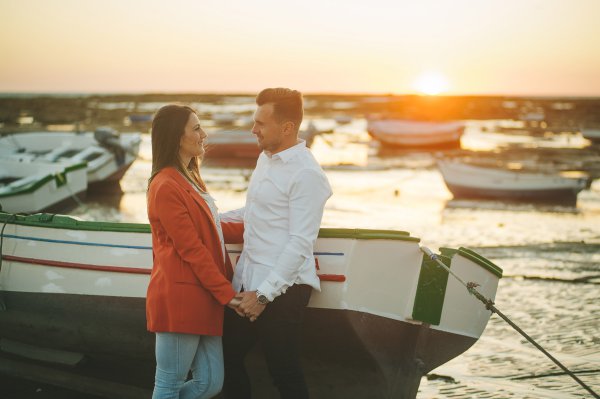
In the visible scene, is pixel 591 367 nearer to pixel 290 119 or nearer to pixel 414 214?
pixel 290 119

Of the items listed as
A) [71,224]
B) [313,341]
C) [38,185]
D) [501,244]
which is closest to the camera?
[313,341]

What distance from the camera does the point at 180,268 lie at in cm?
318

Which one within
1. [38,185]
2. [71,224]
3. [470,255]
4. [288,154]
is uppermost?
[288,154]

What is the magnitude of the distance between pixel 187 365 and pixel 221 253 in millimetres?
594

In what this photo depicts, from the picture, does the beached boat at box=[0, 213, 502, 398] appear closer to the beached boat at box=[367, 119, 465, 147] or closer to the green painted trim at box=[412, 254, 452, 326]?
the green painted trim at box=[412, 254, 452, 326]

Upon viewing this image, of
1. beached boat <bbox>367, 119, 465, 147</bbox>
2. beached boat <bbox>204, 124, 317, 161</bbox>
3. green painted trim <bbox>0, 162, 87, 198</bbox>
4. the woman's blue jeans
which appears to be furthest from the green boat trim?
beached boat <bbox>367, 119, 465, 147</bbox>

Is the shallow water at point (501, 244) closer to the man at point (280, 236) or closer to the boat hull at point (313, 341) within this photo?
the boat hull at point (313, 341)

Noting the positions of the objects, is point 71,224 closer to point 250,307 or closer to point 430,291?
point 250,307

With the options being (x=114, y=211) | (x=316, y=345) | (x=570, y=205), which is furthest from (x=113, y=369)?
(x=570, y=205)

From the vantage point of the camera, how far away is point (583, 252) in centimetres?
1095

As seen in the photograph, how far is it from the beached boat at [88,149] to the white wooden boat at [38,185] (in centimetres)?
156

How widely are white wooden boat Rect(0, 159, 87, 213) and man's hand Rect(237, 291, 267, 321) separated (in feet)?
27.8

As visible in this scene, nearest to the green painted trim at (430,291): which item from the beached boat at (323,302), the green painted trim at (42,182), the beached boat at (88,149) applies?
the beached boat at (323,302)

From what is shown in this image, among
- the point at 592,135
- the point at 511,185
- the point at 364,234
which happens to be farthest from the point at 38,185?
the point at 592,135
